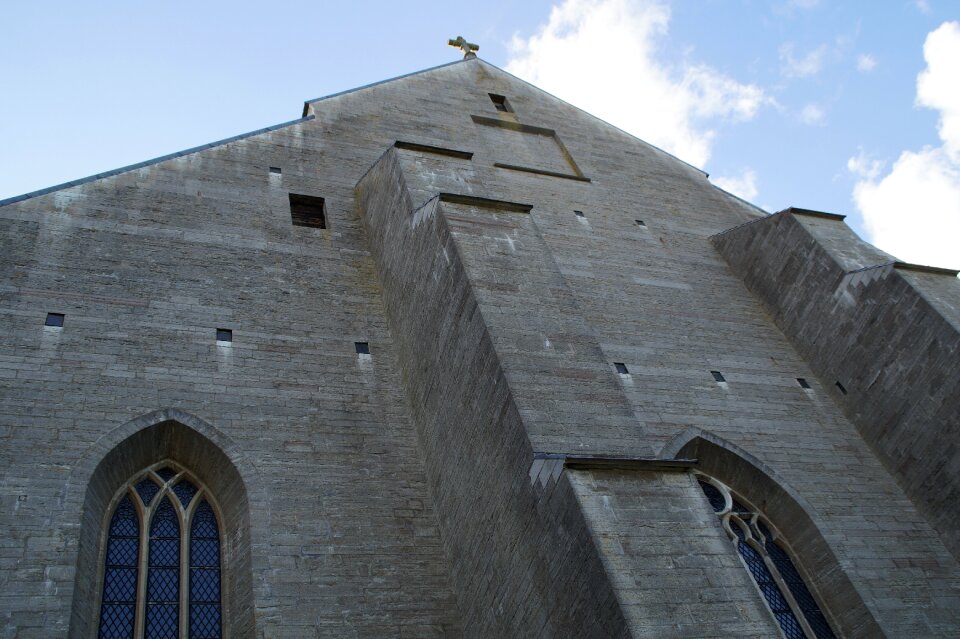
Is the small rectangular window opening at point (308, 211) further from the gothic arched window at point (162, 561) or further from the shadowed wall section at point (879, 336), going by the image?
the shadowed wall section at point (879, 336)

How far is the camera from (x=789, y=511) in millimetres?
7883

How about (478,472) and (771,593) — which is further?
(771,593)

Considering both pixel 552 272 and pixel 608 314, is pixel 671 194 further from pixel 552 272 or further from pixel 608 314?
pixel 552 272

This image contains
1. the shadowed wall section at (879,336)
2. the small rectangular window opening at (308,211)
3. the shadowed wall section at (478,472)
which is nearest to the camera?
the shadowed wall section at (478,472)

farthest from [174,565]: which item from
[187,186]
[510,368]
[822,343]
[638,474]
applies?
[822,343]

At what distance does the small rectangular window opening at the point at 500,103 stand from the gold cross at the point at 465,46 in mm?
2353

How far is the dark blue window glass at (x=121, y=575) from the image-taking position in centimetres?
627

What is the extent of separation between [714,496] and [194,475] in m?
4.51

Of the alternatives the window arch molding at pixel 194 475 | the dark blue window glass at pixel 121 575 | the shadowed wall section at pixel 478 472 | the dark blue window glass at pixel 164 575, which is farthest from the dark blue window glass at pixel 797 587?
the dark blue window glass at pixel 121 575

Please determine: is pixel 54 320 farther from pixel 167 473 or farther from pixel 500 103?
pixel 500 103

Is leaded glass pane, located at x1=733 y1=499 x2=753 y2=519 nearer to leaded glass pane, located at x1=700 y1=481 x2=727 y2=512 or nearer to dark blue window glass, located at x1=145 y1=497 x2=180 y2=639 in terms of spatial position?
leaded glass pane, located at x1=700 y1=481 x2=727 y2=512

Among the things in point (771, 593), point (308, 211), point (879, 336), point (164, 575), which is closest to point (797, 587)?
point (771, 593)

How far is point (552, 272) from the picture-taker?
7871mm

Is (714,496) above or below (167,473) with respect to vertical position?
below
